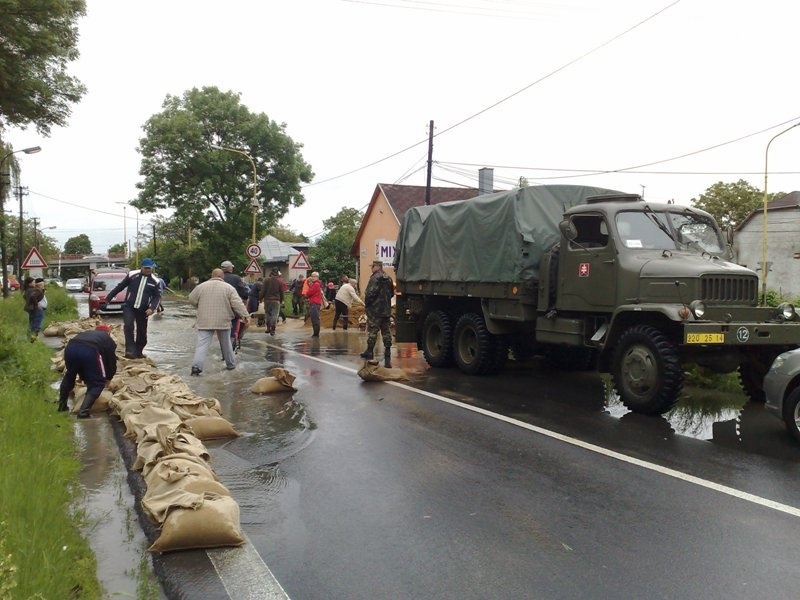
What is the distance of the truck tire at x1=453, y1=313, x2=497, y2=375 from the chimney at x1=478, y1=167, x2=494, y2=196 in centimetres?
2581

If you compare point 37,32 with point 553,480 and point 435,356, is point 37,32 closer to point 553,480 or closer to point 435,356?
point 435,356

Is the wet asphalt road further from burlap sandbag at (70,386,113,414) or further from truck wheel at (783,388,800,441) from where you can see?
burlap sandbag at (70,386,113,414)

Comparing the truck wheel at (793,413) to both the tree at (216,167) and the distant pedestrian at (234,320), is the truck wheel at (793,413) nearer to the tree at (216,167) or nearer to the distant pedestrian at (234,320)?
the distant pedestrian at (234,320)

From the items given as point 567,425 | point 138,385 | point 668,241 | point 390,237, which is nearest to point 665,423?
point 567,425

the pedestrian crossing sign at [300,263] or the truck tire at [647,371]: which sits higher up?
the pedestrian crossing sign at [300,263]

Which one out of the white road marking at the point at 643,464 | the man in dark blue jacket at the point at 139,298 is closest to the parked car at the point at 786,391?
the white road marking at the point at 643,464

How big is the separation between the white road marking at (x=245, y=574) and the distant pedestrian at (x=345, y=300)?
15.5 metres

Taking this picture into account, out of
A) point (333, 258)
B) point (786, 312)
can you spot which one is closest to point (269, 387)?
point (786, 312)

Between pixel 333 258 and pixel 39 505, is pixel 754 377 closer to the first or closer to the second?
pixel 39 505

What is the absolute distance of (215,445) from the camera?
22.5 feet

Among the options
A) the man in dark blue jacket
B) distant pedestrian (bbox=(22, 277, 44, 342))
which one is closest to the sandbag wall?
the man in dark blue jacket

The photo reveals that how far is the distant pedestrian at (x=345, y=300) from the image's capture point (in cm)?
1983

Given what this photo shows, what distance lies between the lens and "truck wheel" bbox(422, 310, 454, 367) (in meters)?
12.1

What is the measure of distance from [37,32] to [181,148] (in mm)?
31657
